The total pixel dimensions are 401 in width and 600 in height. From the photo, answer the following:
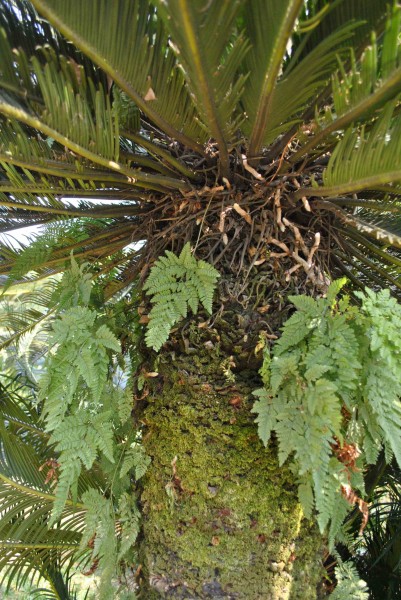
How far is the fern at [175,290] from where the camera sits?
176cm

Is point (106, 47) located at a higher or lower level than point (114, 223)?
higher

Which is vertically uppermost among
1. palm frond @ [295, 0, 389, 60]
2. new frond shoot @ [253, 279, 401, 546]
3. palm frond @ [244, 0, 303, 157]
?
palm frond @ [295, 0, 389, 60]

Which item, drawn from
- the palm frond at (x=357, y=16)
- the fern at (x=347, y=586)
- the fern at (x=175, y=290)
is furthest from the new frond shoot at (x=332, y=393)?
the palm frond at (x=357, y=16)

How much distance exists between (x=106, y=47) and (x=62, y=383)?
1044mm

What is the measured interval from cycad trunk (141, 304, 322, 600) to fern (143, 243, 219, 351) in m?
0.16

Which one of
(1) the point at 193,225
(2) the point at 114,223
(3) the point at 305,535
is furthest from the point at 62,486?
(2) the point at 114,223

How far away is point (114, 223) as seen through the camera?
258 centimetres

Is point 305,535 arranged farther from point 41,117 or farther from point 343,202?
point 41,117

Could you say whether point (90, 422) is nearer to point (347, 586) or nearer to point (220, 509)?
point (220, 509)

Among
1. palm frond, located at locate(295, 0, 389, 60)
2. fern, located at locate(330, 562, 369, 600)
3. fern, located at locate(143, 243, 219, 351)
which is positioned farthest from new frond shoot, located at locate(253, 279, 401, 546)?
palm frond, located at locate(295, 0, 389, 60)

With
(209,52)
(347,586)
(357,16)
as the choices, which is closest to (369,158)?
(357,16)

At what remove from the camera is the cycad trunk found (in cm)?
180

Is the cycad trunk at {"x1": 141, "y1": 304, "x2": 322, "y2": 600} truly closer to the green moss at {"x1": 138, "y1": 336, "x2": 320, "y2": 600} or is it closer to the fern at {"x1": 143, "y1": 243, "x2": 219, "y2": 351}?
the green moss at {"x1": 138, "y1": 336, "x2": 320, "y2": 600}

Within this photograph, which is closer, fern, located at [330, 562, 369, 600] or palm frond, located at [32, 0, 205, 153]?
palm frond, located at [32, 0, 205, 153]
